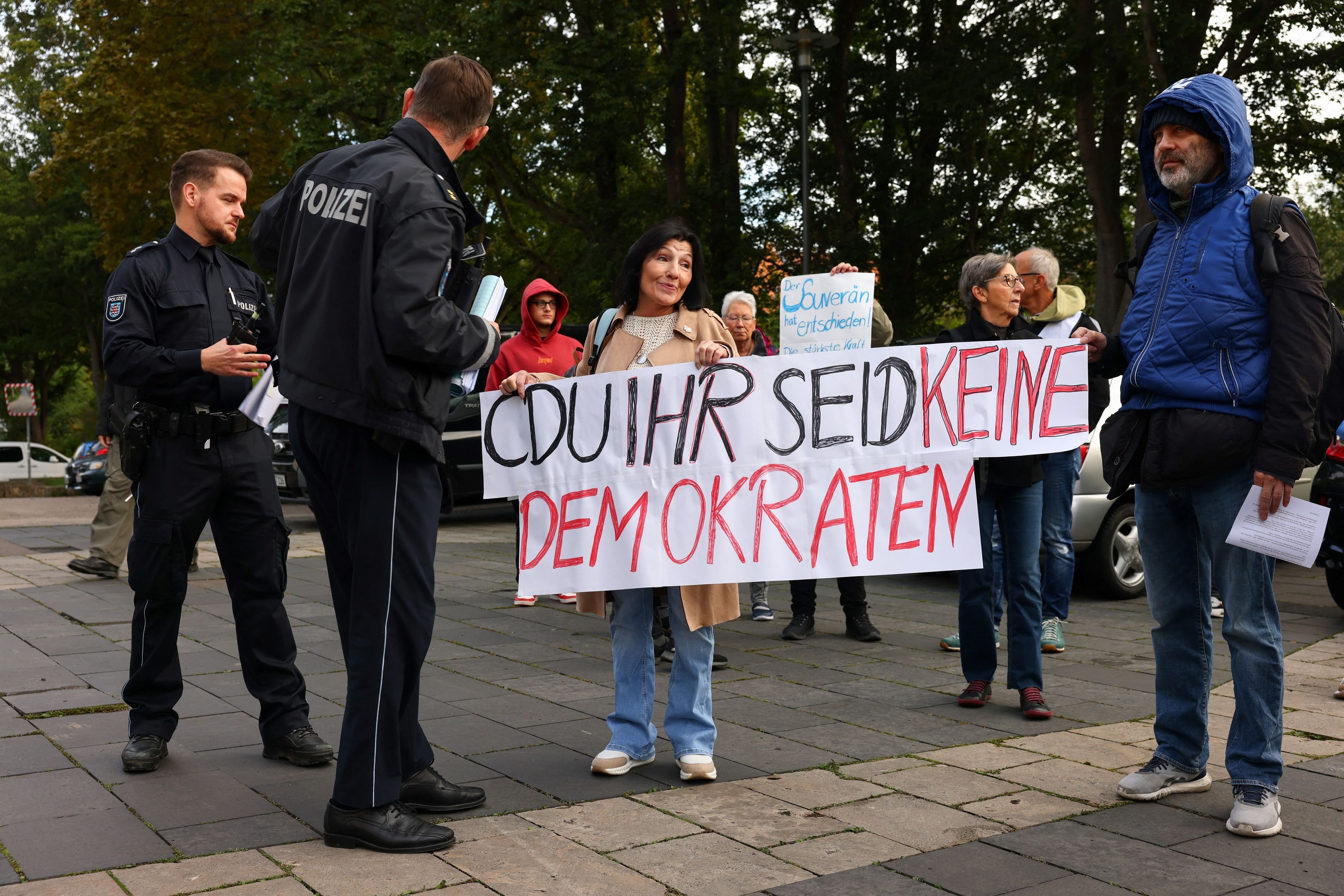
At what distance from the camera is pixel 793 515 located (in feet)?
15.0

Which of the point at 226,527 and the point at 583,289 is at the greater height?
the point at 583,289

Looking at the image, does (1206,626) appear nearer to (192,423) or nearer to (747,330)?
(192,423)

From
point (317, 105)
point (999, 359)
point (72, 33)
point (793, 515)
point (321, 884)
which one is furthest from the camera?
point (72, 33)

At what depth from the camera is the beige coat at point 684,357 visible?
14.4 ft

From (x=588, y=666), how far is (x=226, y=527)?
2.28 m

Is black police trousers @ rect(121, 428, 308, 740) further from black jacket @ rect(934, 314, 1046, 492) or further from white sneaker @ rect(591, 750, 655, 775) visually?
black jacket @ rect(934, 314, 1046, 492)

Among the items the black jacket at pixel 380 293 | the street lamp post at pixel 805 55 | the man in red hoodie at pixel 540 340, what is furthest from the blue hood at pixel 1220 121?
the street lamp post at pixel 805 55

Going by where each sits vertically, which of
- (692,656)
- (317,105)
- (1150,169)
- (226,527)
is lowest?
(692,656)

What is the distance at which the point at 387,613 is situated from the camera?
11.7 ft

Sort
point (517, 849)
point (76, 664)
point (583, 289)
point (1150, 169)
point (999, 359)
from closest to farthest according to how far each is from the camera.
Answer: point (517, 849) → point (1150, 169) → point (999, 359) → point (76, 664) → point (583, 289)

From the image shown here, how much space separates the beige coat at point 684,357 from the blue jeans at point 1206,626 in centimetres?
140

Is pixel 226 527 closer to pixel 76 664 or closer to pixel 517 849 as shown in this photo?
pixel 517 849

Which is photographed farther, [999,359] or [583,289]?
[583,289]

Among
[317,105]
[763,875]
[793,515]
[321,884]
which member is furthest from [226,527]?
[317,105]
